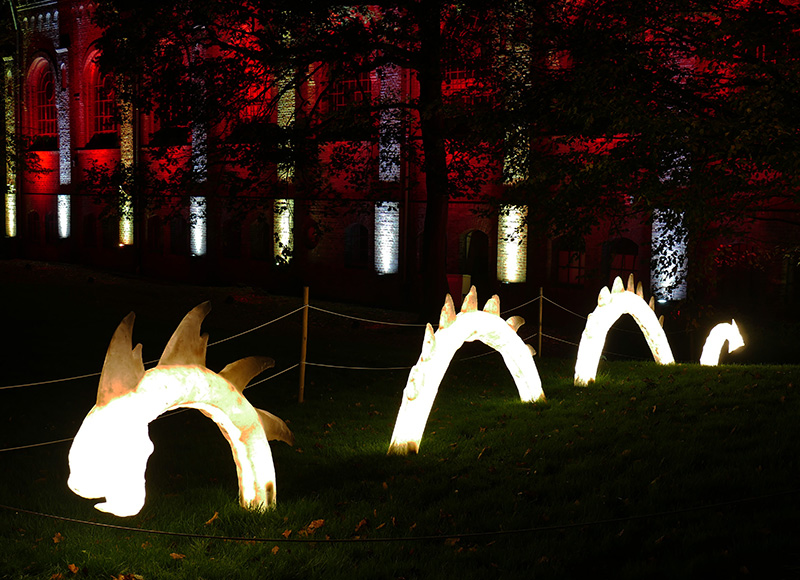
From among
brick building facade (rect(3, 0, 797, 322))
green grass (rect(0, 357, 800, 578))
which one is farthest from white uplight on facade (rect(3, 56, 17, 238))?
green grass (rect(0, 357, 800, 578))

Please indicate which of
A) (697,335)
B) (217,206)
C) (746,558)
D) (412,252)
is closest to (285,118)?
(217,206)

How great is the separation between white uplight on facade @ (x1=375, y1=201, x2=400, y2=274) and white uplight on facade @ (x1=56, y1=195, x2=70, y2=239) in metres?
16.1

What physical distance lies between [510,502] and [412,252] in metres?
18.2

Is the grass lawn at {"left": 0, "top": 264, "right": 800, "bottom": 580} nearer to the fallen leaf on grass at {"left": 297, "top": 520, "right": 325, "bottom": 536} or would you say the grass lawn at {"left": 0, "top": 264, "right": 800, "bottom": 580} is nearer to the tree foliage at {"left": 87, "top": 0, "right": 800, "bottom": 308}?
the fallen leaf on grass at {"left": 297, "top": 520, "right": 325, "bottom": 536}

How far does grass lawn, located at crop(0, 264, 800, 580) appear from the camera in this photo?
5.21m

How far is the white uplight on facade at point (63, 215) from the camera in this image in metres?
34.6

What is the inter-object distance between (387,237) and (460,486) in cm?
1819

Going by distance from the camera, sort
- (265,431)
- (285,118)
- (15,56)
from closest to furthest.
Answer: (265,431), (285,118), (15,56)

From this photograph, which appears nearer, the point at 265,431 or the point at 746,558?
the point at 746,558

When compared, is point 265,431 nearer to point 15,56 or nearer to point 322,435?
point 322,435

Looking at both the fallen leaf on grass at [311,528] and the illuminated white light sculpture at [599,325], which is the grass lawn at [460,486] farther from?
the illuminated white light sculpture at [599,325]

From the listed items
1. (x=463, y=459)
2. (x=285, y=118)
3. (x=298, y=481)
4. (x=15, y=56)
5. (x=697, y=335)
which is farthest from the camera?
(x=15, y=56)

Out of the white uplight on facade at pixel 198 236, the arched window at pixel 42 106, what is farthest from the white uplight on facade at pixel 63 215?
the white uplight on facade at pixel 198 236

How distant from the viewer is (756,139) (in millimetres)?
9672
